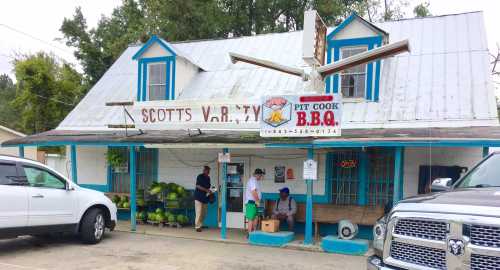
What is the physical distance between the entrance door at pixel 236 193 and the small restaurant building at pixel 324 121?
3 cm

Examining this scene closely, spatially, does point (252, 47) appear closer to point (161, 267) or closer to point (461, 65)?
point (461, 65)

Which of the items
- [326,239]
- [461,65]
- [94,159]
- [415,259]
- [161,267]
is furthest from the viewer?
[94,159]

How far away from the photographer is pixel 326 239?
9383mm

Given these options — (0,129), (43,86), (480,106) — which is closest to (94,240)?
(480,106)

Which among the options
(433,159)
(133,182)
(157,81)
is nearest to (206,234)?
(133,182)

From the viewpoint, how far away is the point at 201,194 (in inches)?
459

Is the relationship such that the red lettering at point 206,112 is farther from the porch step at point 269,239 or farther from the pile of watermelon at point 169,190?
the porch step at point 269,239

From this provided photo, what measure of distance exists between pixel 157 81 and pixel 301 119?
635cm

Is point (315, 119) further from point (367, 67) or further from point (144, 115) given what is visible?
point (144, 115)

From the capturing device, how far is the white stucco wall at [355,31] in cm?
1173

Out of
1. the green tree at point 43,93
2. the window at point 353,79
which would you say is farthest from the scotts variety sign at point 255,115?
the green tree at point 43,93

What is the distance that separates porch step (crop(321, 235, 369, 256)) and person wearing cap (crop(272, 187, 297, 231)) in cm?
169

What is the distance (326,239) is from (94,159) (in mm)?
8495

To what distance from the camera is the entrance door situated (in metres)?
12.3
